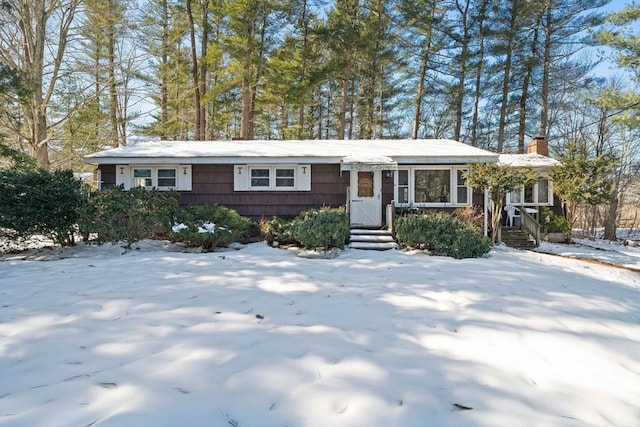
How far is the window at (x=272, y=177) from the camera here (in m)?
10.5

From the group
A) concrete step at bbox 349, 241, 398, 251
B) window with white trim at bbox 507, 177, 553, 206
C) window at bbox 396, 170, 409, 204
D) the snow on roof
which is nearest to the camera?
concrete step at bbox 349, 241, 398, 251

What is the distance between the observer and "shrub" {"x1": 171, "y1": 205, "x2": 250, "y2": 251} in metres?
8.02

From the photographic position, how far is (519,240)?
34.0 ft

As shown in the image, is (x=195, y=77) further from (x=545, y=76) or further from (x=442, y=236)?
(x=545, y=76)

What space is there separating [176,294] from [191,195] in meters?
7.16

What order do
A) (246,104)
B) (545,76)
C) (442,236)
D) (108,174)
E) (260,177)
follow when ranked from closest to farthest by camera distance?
(442,236)
(108,174)
(260,177)
(246,104)
(545,76)

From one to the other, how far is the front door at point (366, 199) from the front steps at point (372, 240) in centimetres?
70

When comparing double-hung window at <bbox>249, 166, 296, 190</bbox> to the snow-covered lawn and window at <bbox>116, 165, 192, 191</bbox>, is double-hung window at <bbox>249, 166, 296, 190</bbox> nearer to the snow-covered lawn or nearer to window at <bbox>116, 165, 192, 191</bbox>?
window at <bbox>116, 165, 192, 191</bbox>

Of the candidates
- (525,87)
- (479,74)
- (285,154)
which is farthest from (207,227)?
(525,87)

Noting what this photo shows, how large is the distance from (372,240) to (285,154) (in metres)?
3.87

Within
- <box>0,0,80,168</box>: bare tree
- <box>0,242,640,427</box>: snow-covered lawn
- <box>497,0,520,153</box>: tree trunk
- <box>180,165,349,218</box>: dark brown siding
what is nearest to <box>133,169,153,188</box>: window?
<box>180,165,349,218</box>: dark brown siding

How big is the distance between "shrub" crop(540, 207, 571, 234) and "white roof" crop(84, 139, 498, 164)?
12.9 feet

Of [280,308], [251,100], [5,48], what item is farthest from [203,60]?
[280,308]

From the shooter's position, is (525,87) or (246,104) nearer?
(246,104)
